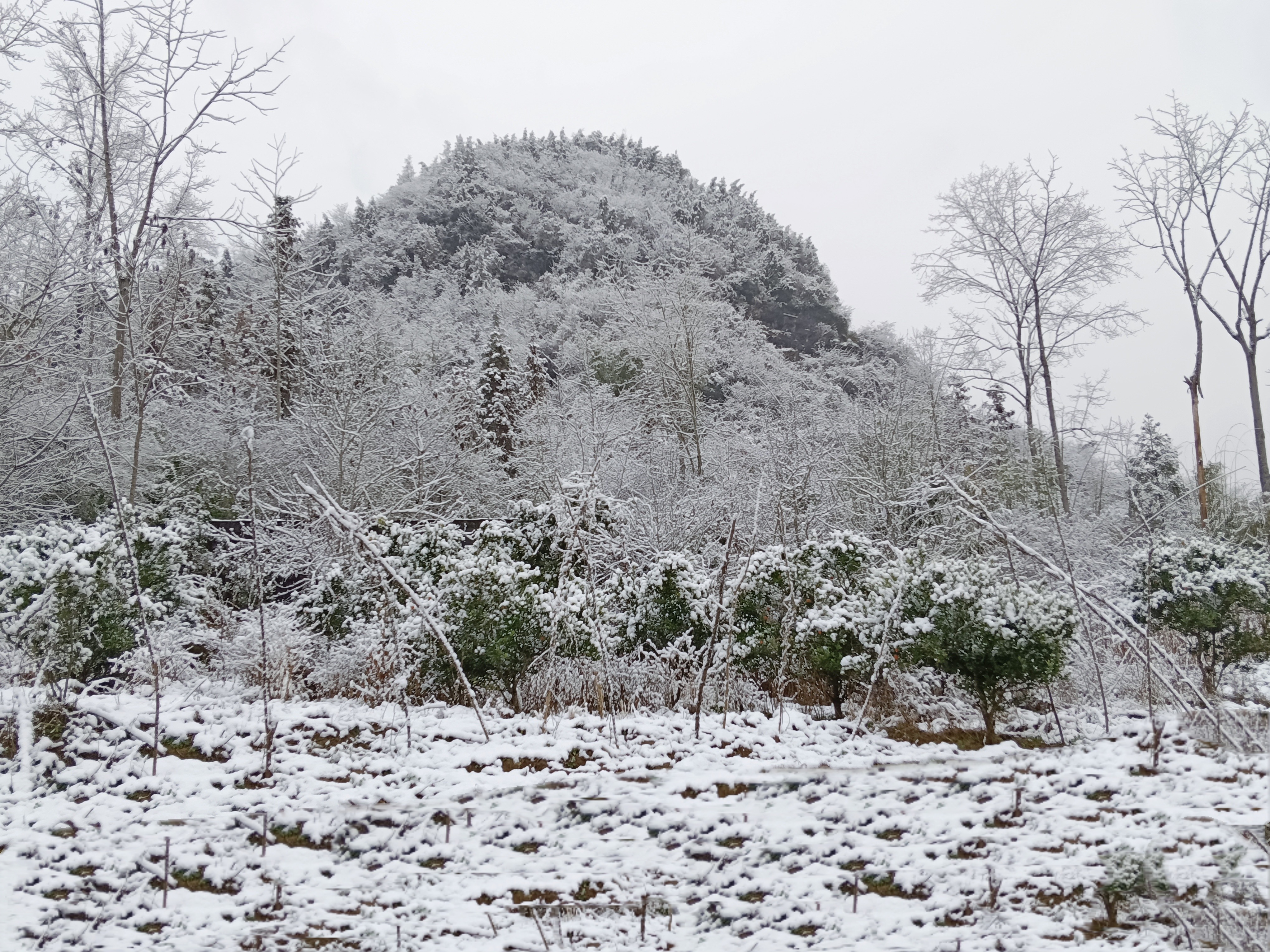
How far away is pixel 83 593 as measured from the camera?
577cm

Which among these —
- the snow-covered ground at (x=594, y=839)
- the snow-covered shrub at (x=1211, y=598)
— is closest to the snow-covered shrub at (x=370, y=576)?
the snow-covered ground at (x=594, y=839)

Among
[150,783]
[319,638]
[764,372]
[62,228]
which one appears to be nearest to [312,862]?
[150,783]

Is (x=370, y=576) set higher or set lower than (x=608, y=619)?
higher

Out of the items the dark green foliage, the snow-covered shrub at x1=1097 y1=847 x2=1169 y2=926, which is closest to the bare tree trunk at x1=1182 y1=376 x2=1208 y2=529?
the snow-covered shrub at x1=1097 y1=847 x2=1169 y2=926

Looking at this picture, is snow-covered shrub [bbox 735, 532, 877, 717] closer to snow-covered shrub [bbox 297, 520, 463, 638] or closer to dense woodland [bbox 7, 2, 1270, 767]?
dense woodland [bbox 7, 2, 1270, 767]

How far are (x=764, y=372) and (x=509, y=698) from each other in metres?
19.3

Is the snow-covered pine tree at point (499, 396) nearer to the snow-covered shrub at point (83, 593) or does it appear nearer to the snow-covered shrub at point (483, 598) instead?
the snow-covered shrub at point (483, 598)

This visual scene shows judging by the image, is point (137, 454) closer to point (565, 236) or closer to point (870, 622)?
point (870, 622)

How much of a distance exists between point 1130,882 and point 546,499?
437 inches

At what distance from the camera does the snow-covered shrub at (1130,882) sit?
2.88m

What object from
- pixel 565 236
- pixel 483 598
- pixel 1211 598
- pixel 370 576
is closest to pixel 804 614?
Result: pixel 483 598

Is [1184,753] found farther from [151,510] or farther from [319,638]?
[151,510]

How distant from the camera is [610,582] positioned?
7.32 metres

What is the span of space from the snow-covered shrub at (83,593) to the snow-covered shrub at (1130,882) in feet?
16.8
